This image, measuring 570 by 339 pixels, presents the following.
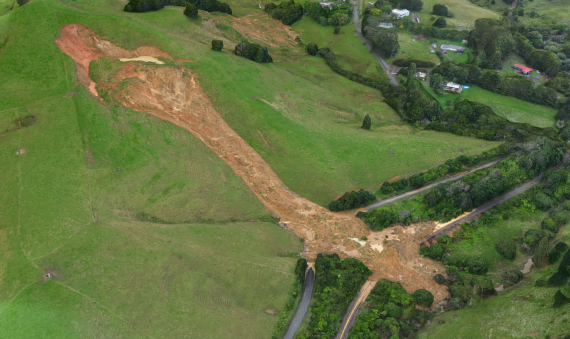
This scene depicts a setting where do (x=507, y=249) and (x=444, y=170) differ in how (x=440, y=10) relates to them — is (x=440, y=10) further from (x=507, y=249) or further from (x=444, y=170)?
(x=507, y=249)

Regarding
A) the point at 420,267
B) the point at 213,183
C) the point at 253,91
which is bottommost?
the point at 420,267

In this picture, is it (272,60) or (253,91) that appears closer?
(253,91)

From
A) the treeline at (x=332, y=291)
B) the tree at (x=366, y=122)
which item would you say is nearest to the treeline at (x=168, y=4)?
the tree at (x=366, y=122)

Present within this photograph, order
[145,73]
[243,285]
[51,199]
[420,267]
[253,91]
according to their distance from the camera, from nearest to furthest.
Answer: [243,285] → [51,199] → [420,267] → [145,73] → [253,91]

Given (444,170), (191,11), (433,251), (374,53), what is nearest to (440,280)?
(433,251)

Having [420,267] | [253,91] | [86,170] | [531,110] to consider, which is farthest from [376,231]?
[531,110]

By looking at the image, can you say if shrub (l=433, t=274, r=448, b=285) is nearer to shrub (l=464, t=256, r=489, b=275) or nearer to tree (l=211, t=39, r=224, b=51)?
shrub (l=464, t=256, r=489, b=275)

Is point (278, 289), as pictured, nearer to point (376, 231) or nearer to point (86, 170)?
point (376, 231)

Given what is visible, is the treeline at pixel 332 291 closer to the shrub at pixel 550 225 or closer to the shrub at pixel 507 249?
the shrub at pixel 507 249
